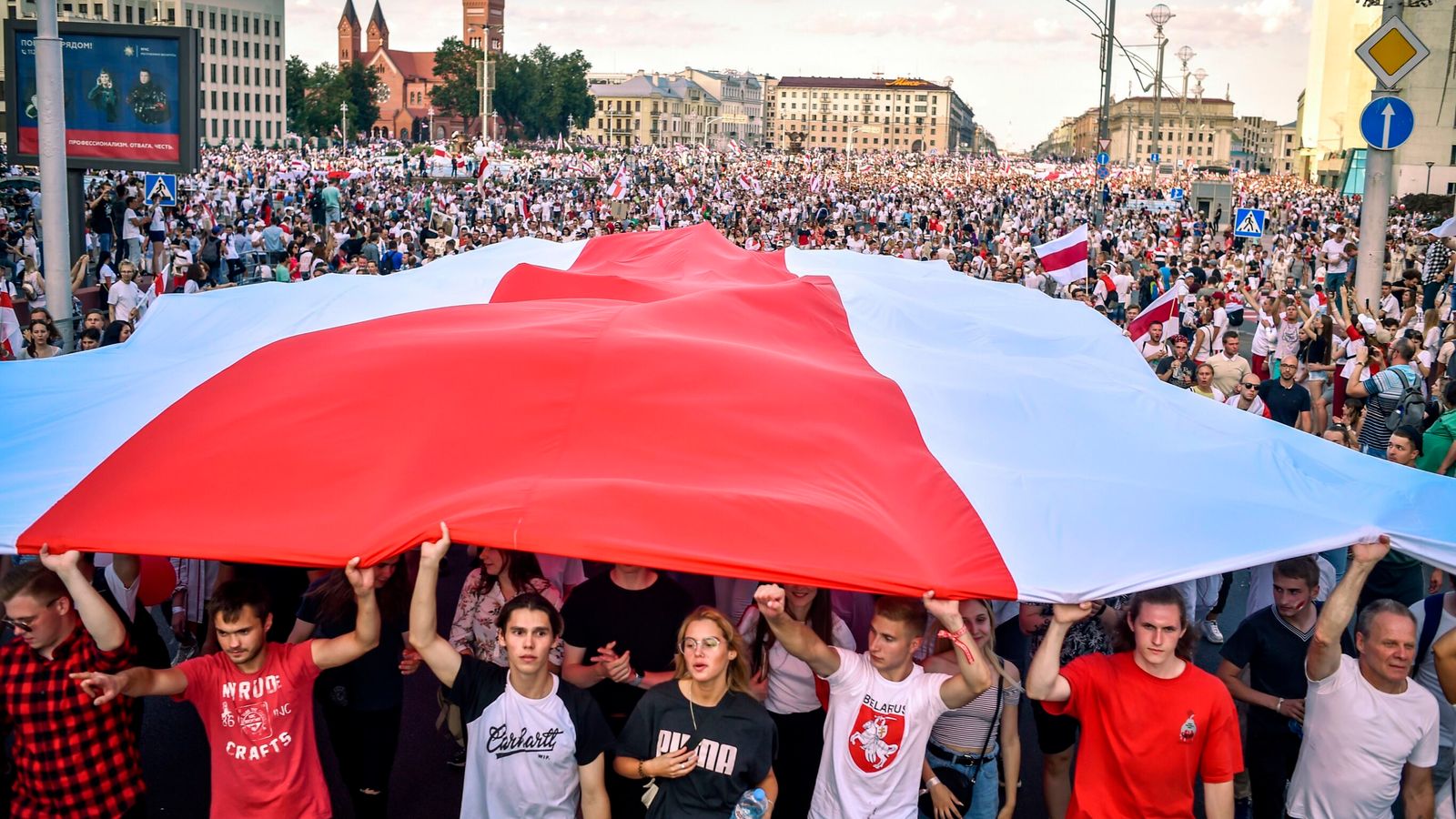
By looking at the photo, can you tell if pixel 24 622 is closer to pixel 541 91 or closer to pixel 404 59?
pixel 541 91

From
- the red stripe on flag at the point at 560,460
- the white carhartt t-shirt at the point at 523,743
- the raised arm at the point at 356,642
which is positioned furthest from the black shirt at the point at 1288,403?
the raised arm at the point at 356,642

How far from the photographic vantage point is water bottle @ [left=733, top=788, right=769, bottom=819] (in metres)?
4.27

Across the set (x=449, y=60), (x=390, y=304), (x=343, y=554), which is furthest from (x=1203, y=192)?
(x=449, y=60)

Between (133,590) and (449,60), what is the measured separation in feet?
380

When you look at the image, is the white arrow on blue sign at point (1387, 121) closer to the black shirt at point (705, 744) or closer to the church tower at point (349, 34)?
the black shirt at point (705, 744)

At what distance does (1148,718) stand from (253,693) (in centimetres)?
304

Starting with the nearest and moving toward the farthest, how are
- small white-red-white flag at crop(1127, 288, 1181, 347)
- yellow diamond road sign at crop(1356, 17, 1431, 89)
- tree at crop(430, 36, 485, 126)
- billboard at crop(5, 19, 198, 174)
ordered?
yellow diamond road sign at crop(1356, 17, 1431, 89), billboard at crop(5, 19, 198, 174), small white-red-white flag at crop(1127, 288, 1181, 347), tree at crop(430, 36, 485, 126)

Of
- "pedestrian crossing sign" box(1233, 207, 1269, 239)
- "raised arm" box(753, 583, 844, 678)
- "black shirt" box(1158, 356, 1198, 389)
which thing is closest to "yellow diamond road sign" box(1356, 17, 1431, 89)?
"black shirt" box(1158, 356, 1198, 389)

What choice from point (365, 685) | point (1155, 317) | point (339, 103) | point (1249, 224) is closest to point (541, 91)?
point (339, 103)

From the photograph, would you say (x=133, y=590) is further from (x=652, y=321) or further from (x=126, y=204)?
(x=126, y=204)

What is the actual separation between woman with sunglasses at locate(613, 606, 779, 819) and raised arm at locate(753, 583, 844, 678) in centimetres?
17

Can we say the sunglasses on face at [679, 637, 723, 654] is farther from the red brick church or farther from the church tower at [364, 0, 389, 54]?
the church tower at [364, 0, 389, 54]

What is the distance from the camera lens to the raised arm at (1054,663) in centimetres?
447

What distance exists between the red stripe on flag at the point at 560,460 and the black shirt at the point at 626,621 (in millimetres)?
613
